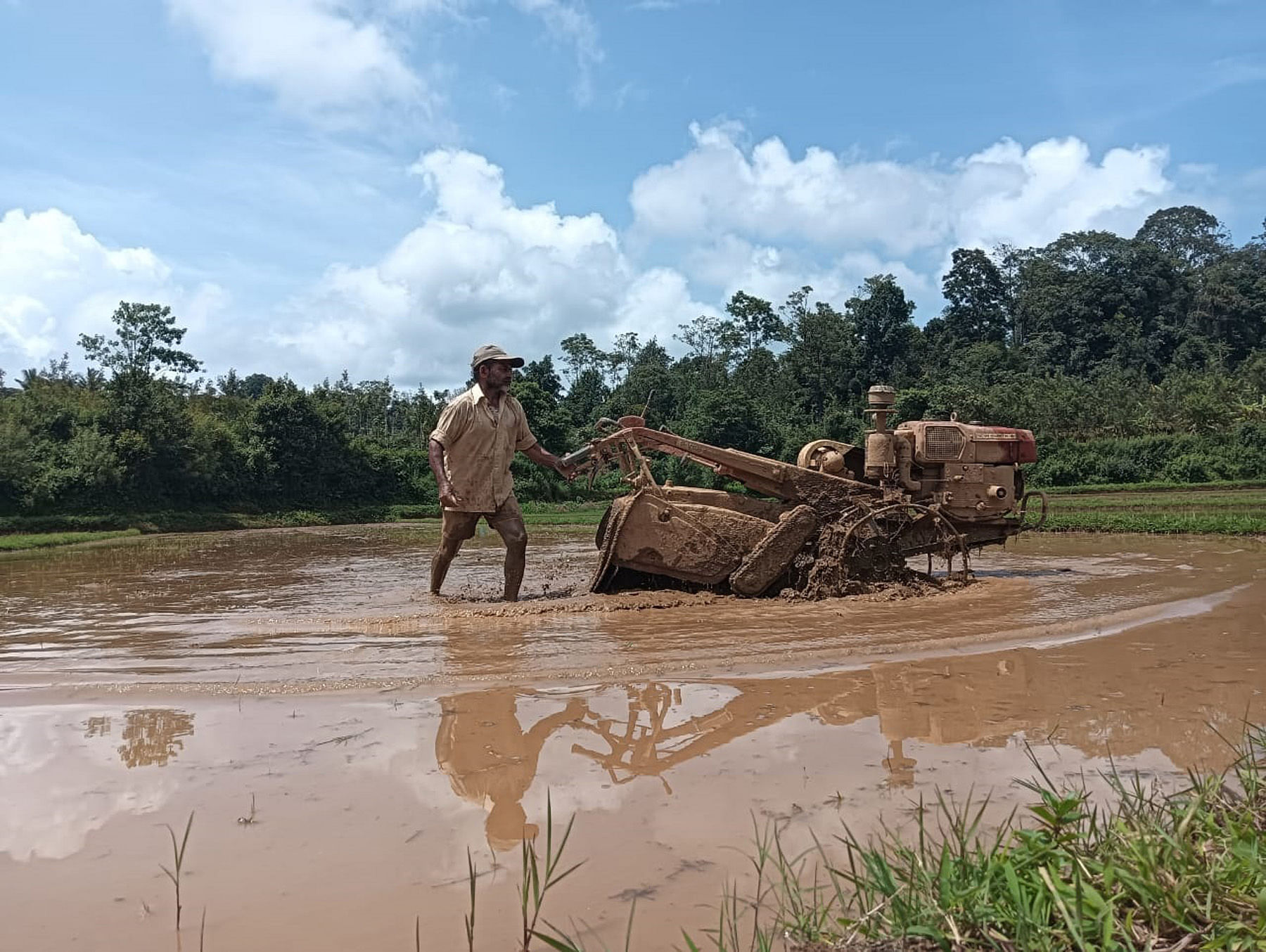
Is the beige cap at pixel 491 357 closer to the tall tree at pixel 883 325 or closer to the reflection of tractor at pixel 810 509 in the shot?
the reflection of tractor at pixel 810 509

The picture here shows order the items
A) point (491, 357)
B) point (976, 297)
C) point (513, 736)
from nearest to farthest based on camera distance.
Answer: point (513, 736) → point (491, 357) → point (976, 297)

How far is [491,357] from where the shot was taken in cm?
805

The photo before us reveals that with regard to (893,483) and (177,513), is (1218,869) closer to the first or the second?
(893,483)

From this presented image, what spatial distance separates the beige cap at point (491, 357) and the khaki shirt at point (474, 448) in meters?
0.25

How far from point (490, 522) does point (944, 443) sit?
15.0 ft

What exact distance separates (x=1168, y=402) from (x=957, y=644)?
3866 cm

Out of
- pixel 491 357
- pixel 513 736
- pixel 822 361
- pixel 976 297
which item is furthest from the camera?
pixel 976 297

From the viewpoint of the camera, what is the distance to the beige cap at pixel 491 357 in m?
8.04

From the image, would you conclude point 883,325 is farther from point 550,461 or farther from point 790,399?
point 550,461

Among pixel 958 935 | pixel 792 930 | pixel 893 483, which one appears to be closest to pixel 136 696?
pixel 792 930

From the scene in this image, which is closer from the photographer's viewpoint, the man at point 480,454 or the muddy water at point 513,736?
the muddy water at point 513,736

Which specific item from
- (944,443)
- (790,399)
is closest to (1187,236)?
(790,399)

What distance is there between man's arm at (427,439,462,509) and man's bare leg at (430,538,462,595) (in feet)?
1.34

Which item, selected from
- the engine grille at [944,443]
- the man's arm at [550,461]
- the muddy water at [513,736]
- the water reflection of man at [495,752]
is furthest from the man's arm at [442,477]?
the engine grille at [944,443]
